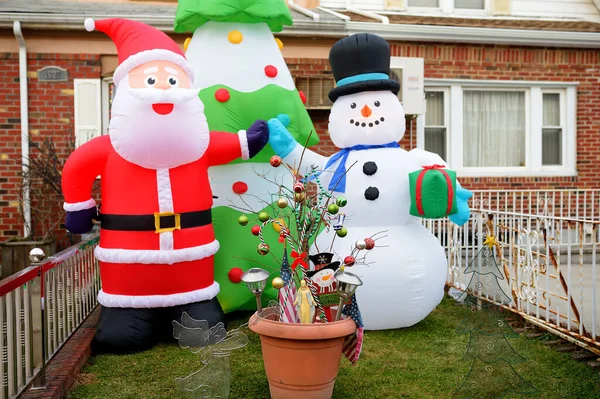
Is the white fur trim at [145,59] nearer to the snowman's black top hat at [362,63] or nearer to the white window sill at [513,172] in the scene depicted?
the snowman's black top hat at [362,63]

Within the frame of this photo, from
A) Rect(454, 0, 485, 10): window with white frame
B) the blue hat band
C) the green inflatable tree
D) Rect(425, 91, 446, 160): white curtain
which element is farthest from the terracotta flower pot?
Rect(454, 0, 485, 10): window with white frame

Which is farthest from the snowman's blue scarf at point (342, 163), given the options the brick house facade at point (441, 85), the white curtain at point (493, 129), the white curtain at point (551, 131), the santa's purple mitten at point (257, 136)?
the white curtain at point (551, 131)

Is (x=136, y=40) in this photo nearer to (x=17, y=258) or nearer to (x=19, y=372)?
(x=19, y=372)

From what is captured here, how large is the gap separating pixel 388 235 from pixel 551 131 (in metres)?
6.18

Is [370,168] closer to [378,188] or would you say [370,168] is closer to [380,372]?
[378,188]

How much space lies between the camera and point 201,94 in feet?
16.8

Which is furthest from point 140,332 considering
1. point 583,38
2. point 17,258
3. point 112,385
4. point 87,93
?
point 583,38

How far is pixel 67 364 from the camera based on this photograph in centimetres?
379

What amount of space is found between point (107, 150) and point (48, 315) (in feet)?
4.10

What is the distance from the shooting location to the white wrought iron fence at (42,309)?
306 cm

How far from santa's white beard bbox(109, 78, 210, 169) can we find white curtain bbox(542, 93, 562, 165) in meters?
7.16

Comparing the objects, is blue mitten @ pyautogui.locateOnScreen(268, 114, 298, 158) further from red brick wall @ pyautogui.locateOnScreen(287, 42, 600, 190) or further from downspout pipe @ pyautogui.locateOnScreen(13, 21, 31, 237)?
red brick wall @ pyautogui.locateOnScreen(287, 42, 600, 190)

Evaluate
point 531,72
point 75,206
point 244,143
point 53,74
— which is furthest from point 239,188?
point 531,72

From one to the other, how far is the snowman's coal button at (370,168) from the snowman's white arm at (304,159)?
454 millimetres
